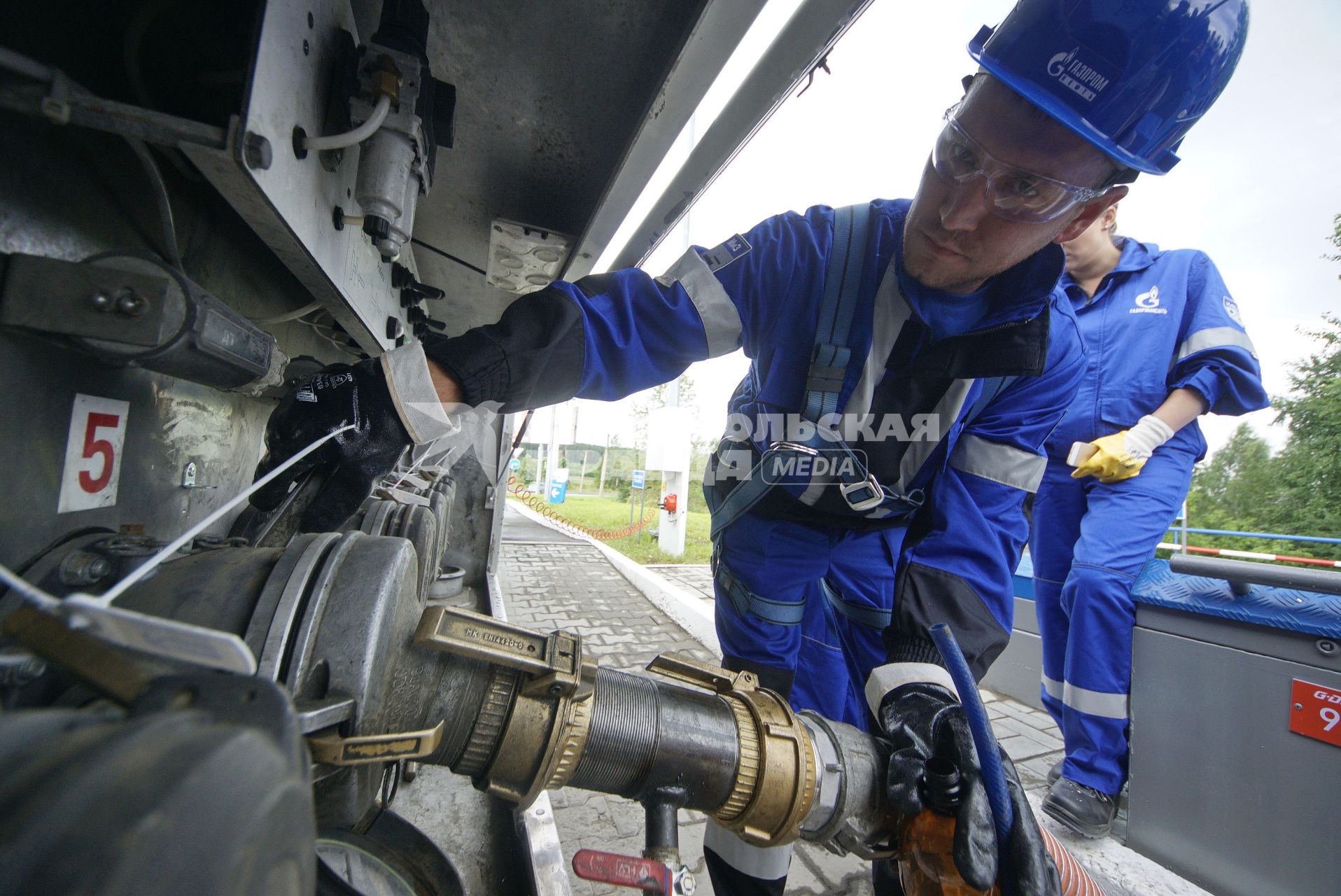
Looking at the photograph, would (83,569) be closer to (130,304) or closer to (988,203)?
(130,304)

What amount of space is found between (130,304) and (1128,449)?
3.04 m

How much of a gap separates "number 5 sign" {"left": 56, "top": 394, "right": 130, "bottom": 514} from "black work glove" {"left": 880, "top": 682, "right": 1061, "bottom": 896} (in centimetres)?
130

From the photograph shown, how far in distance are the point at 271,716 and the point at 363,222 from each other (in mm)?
1069

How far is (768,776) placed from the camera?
2.65ft

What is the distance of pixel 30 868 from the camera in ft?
0.72

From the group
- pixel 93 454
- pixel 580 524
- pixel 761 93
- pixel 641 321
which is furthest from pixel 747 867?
pixel 580 524

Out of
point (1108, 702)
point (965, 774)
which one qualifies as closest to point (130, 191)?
point (965, 774)

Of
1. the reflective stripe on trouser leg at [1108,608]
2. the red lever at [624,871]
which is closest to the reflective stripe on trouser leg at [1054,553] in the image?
the reflective stripe on trouser leg at [1108,608]

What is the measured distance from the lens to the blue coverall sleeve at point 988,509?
1.38 metres

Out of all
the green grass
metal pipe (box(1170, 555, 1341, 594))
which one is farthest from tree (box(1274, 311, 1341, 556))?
metal pipe (box(1170, 555, 1341, 594))

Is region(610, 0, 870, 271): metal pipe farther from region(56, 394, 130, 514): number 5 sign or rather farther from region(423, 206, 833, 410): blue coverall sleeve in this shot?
region(56, 394, 130, 514): number 5 sign

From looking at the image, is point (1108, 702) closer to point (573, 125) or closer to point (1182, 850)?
point (1182, 850)

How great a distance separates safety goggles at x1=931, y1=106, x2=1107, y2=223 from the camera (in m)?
1.18

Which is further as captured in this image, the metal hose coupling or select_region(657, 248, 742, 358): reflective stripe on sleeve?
select_region(657, 248, 742, 358): reflective stripe on sleeve
